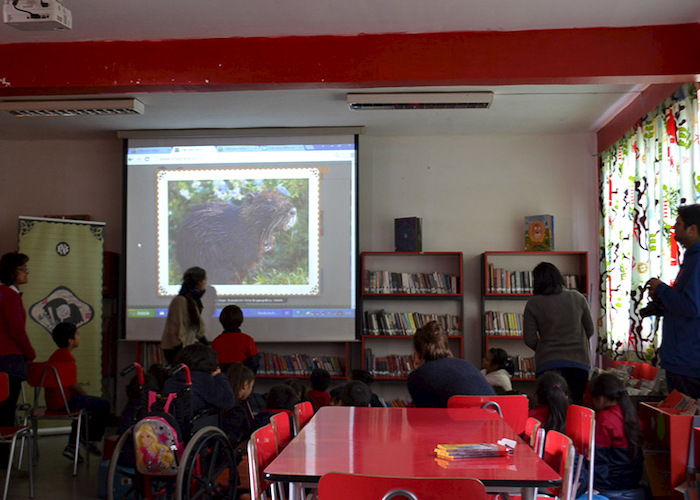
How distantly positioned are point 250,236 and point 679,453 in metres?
4.78

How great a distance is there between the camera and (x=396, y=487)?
1876mm

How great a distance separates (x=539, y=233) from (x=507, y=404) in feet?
12.9

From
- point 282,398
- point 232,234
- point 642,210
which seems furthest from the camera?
point 232,234

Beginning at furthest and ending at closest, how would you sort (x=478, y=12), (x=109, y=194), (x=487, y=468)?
(x=109, y=194), (x=478, y=12), (x=487, y=468)

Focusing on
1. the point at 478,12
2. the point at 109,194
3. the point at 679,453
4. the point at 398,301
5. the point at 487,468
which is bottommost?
the point at 679,453

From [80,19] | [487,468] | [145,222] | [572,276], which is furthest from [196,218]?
[487,468]

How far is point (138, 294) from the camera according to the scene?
7.57 metres

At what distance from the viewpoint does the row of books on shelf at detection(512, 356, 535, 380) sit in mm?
7250

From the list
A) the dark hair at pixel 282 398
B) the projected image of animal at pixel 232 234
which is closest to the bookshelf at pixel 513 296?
the projected image of animal at pixel 232 234

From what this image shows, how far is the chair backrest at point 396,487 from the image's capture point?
1.88 metres

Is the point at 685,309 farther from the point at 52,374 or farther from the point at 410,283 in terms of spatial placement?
the point at 52,374

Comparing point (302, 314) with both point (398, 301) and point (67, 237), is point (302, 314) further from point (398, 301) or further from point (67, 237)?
point (67, 237)

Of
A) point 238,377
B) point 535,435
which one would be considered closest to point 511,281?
point 238,377

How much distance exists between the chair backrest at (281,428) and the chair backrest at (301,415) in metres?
0.26
